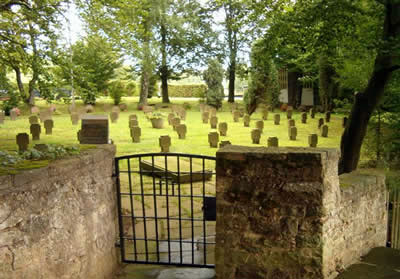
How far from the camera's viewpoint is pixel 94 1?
27.8ft

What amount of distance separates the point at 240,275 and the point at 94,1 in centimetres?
734

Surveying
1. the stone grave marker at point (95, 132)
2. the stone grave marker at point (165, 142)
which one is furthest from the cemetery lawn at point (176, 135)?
the stone grave marker at point (95, 132)

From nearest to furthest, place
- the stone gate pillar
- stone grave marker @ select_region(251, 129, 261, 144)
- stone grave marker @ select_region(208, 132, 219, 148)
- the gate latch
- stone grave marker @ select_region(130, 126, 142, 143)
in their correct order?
the stone gate pillar
the gate latch
stone grave marker @ select_region(208, 132, 219, 148)
stone grave marker @ select_region(251, 129, 261, 144)
stone grave marker @ select_region(130, 126, 142, 143)

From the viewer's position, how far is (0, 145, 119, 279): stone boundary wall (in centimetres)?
276

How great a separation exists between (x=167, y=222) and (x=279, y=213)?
151 cm

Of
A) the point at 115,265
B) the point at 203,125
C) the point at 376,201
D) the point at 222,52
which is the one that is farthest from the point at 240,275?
the point at 222,52

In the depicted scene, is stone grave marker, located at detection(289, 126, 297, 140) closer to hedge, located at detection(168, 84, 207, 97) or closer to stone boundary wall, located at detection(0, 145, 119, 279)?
stone boundary wall, located at detection(0, 145, 119, 279)

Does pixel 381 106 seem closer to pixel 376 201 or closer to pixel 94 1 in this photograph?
pixel 376 201

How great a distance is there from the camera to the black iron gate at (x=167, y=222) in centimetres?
420

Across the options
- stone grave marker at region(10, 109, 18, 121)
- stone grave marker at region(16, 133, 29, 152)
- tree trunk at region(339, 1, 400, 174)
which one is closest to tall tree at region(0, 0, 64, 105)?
stone grave marker at region(16, 133, 29, 152)

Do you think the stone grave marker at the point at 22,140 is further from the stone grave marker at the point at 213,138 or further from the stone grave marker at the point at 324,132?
the stone grave marker at the point at 324,132

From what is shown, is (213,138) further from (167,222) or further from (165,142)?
(167,222)

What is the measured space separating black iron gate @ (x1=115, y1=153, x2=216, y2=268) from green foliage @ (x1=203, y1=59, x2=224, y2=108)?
1848 centimetres

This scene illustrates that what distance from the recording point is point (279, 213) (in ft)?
12.1
